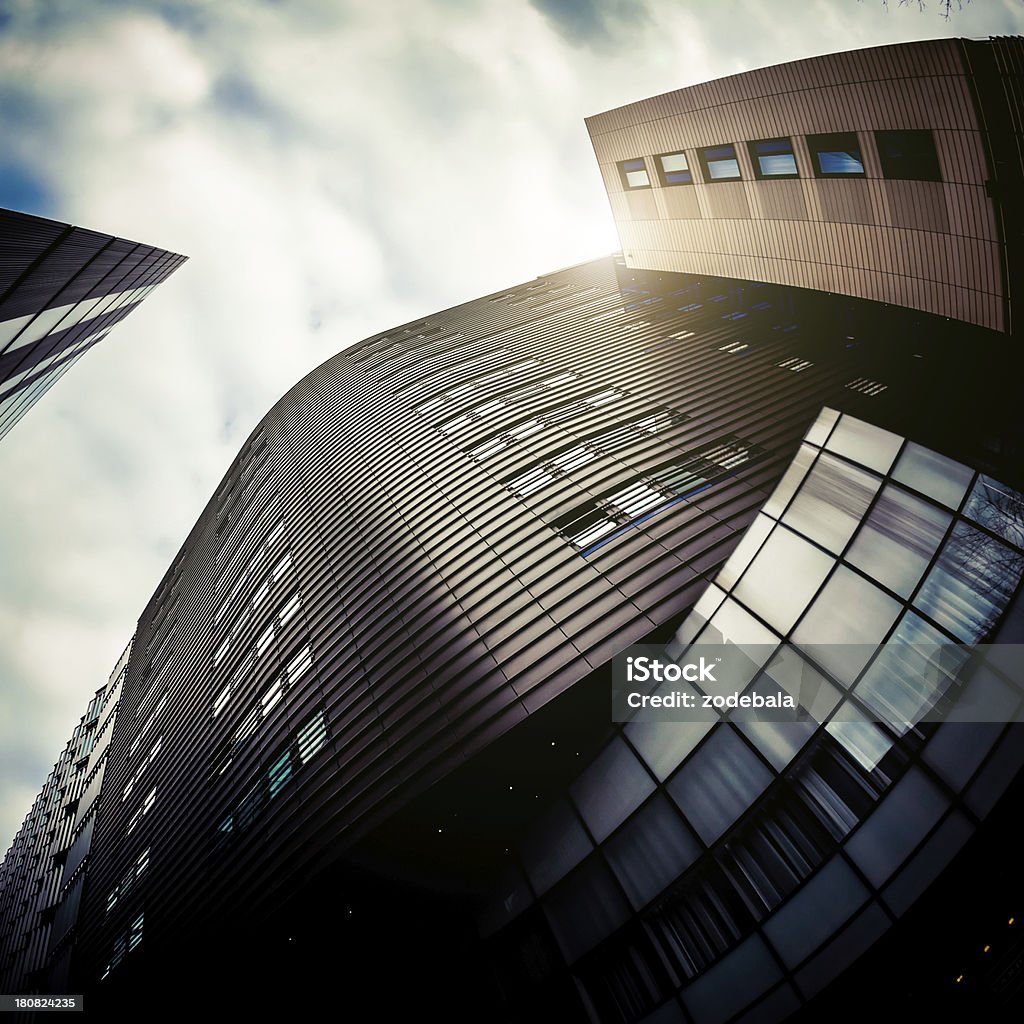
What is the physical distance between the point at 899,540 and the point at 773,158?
13233mm

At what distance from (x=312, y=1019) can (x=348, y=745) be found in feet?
13.2

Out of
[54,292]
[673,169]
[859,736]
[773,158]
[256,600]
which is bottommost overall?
[256,600]

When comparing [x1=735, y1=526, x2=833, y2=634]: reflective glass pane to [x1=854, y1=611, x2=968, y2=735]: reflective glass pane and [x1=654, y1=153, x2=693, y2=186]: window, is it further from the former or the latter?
[x1=654, y1=153, x2=693, y2=186]: window

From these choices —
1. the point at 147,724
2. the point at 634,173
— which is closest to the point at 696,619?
the point at 634,173

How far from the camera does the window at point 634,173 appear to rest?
20.2 meters

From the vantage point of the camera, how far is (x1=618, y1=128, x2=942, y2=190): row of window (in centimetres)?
1224

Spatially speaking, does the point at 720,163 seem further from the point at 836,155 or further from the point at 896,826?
the point at 896,826

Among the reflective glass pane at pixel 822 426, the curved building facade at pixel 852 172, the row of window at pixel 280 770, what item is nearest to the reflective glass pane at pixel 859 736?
the reflective glass pane at pixel 822 426

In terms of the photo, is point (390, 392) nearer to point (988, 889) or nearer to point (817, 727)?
point (817, 727)

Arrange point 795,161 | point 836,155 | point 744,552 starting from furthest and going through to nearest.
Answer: point 795,161 < point 836,155 < point 744,552

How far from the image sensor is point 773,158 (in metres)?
15.6

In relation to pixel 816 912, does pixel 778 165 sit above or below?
above

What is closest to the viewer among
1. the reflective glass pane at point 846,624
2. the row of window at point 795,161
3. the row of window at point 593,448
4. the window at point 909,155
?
the reflective glass pane at point 846,624

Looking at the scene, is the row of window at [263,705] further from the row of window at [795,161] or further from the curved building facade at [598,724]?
the row of window at [795,161]
